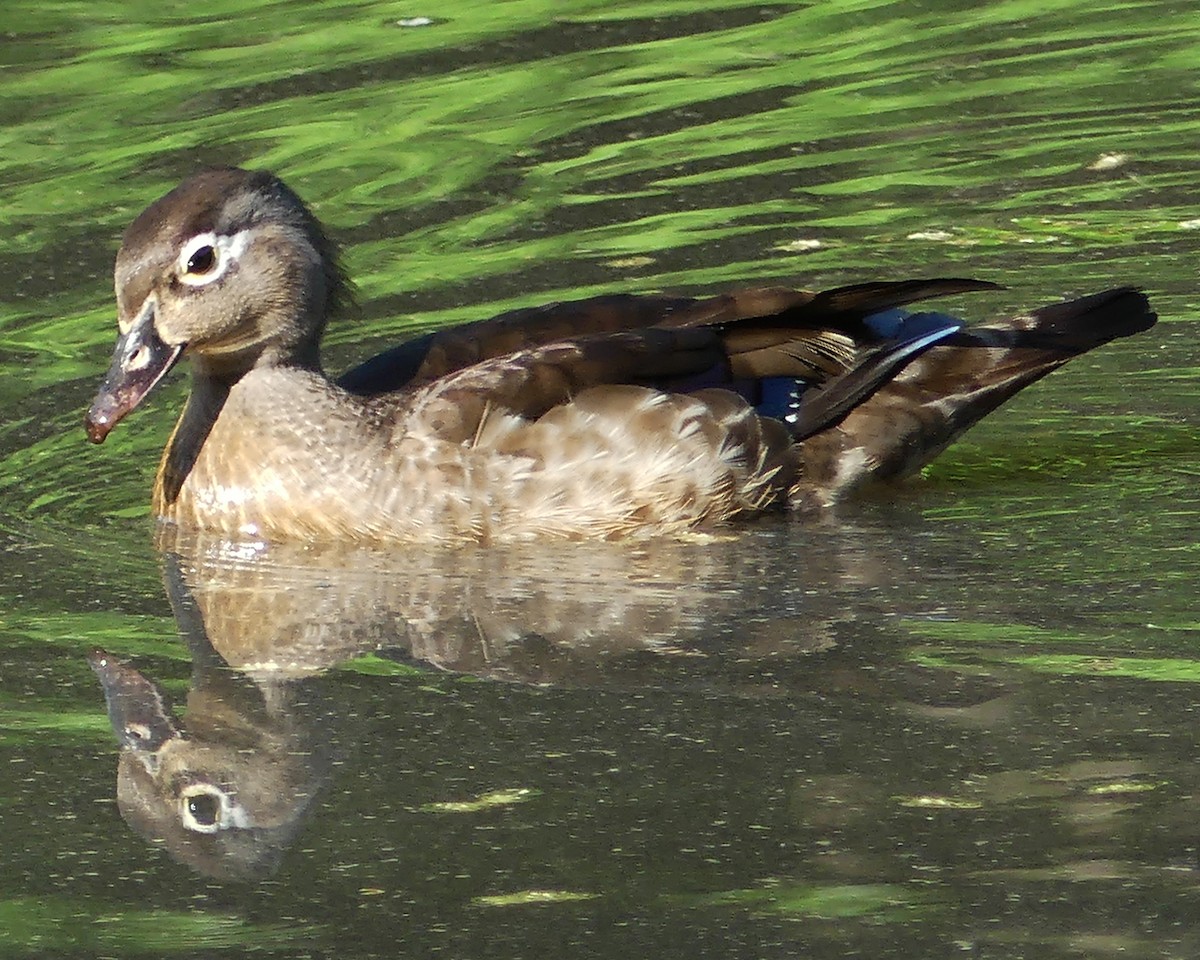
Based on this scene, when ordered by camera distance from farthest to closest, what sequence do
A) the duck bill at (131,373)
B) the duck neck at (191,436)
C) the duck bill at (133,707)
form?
the duck neck at (191,436), the duck bill at (131,373), the duck bill at (133,707)

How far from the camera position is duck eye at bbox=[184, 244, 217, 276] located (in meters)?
7.01

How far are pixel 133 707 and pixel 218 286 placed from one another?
1.81 metres

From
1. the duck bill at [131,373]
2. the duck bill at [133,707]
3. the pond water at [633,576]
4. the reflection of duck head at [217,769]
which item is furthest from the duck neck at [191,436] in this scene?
the reflection of duck head at [217,769]

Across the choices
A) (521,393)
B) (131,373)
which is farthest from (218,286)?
(521,393)

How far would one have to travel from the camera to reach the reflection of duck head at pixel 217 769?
16.1ft

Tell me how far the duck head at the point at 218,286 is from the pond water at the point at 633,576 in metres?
0.55

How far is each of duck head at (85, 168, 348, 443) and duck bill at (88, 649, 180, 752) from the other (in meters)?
1.21

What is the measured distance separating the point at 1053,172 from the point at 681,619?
4.52 metres

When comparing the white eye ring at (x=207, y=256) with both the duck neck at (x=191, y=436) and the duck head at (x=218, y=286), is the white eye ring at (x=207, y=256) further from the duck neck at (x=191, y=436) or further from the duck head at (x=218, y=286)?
the duck neck at (x=191, y=436)

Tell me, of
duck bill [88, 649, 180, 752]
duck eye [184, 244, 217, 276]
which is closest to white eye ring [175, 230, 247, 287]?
duck eye [184, 244, 217, 276]

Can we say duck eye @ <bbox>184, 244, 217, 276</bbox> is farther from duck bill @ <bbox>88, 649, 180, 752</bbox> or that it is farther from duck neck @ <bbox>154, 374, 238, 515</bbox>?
duck bill @ <bbox>88, 649, 180, 752</bbox>

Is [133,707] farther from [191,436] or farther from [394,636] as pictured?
[191,436]

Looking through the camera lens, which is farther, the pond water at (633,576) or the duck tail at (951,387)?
the duck tail at (951,387)

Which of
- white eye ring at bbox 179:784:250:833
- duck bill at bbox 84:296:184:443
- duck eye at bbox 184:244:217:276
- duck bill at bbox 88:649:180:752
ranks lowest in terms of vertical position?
white eye ring at bbox 179:784:250:833
